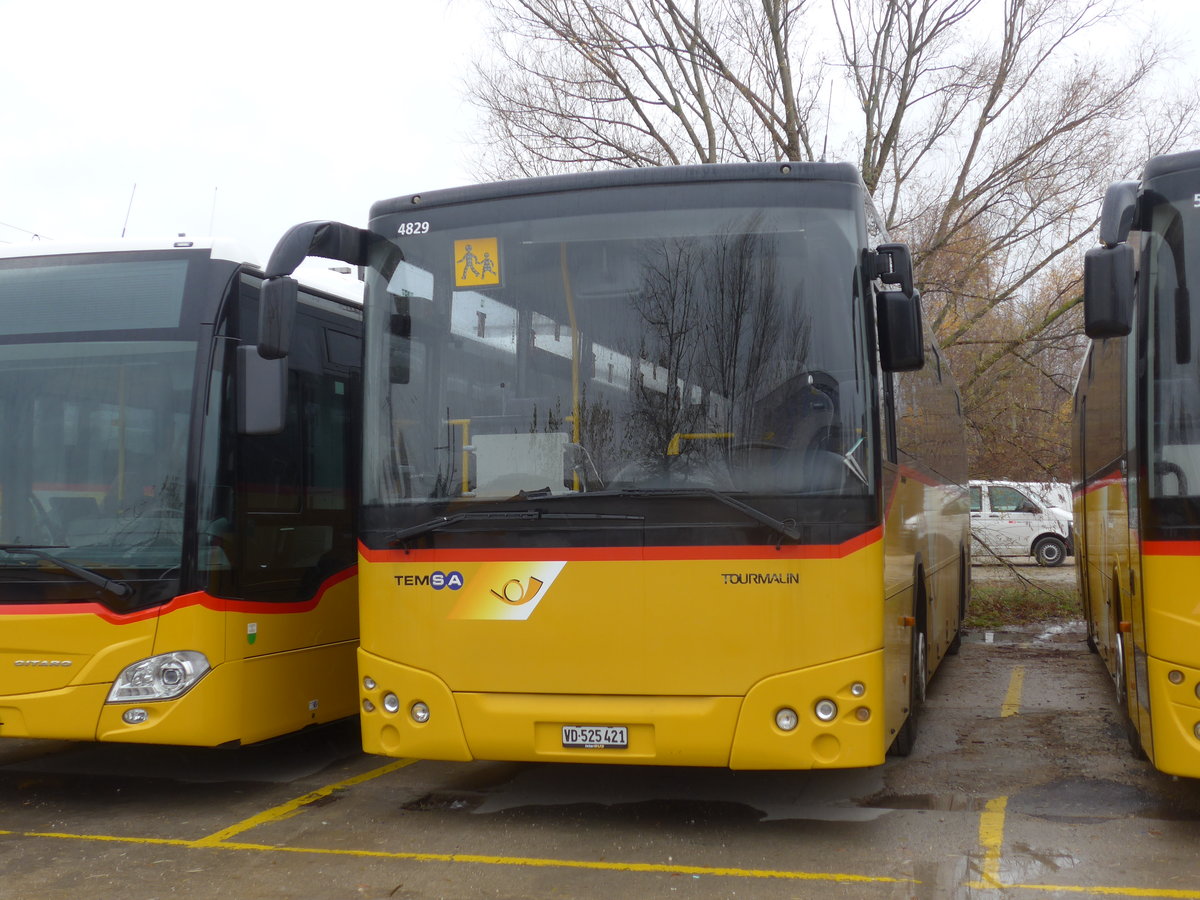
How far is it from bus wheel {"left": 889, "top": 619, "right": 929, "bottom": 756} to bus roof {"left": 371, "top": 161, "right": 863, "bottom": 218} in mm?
3170

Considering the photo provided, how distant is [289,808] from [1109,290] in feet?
17.1

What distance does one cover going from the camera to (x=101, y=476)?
6.99 m

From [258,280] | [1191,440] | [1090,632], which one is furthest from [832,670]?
[1090,632]

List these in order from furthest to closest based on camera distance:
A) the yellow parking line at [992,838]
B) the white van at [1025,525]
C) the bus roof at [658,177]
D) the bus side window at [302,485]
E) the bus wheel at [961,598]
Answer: the white van at [1025,525]
the bus wheel at [961,598]
the bus side window at [302,485]
the bus roof at [658,177]
the yellow parking line at [992,838]

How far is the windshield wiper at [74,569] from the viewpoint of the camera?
6.79 m

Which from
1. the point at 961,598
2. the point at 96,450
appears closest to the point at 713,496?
the point at 96,450

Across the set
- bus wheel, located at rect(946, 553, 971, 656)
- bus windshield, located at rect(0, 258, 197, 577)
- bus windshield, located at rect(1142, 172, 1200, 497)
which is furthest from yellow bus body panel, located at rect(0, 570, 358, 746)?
bus wheel, located at rect(946, 553, 971, 656)

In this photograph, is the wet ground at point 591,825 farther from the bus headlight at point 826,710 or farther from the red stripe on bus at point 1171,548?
the red stripe on bus at point 1171,548

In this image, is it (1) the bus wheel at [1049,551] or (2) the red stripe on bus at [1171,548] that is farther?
(1) the bus wheel at [1049,551]

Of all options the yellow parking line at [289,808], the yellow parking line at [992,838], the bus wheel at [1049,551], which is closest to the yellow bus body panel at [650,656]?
the yellow parking line at [992,838]

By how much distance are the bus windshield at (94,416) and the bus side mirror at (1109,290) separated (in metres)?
4.78

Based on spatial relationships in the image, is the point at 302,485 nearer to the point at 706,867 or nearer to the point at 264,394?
the point at 264,394

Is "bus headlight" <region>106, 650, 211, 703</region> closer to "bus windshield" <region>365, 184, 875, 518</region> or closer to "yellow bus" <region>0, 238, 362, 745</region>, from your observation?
"yellow bus" <region>0, 238, 362, 745</region>

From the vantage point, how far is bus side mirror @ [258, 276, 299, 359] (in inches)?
254
